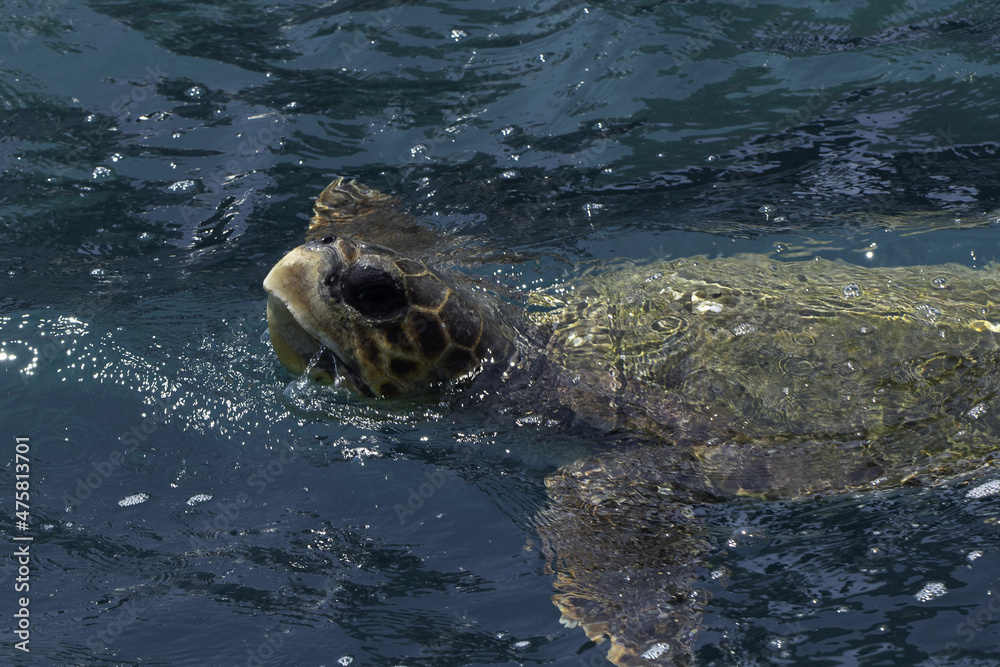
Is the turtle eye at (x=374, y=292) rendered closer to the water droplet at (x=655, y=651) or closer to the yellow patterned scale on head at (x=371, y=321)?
the yellow patterned scale on head at (x=371, y=321)

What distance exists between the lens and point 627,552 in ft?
13.6

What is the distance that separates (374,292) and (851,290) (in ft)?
9.58

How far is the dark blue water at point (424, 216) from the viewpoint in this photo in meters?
3.97

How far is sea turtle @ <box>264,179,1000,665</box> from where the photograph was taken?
4.17 metres

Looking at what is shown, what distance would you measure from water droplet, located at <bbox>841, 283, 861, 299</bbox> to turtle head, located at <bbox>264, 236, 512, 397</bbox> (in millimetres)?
2196

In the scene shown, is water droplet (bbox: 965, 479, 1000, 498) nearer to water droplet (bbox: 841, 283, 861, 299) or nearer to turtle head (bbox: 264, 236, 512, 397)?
water droplet (bbox: 841, 283, 861, 299)

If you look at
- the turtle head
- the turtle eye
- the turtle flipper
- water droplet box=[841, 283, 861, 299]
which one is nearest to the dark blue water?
the turtle flipper

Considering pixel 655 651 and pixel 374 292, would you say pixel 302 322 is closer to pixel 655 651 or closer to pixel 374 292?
pixel 374 292

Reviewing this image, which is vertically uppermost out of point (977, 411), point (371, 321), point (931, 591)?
point (371, 321)

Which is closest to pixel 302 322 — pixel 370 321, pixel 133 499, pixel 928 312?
pixel 370 321

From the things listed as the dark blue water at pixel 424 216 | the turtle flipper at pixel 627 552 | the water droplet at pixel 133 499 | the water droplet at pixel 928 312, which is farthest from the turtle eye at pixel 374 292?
the water droplet at pixel 928 312

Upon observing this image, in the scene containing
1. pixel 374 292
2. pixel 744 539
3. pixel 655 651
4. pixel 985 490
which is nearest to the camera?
pixel 655 651

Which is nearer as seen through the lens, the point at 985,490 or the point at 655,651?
the point at 655,651

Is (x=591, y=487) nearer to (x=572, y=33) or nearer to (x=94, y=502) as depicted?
(x=94, y=502)
